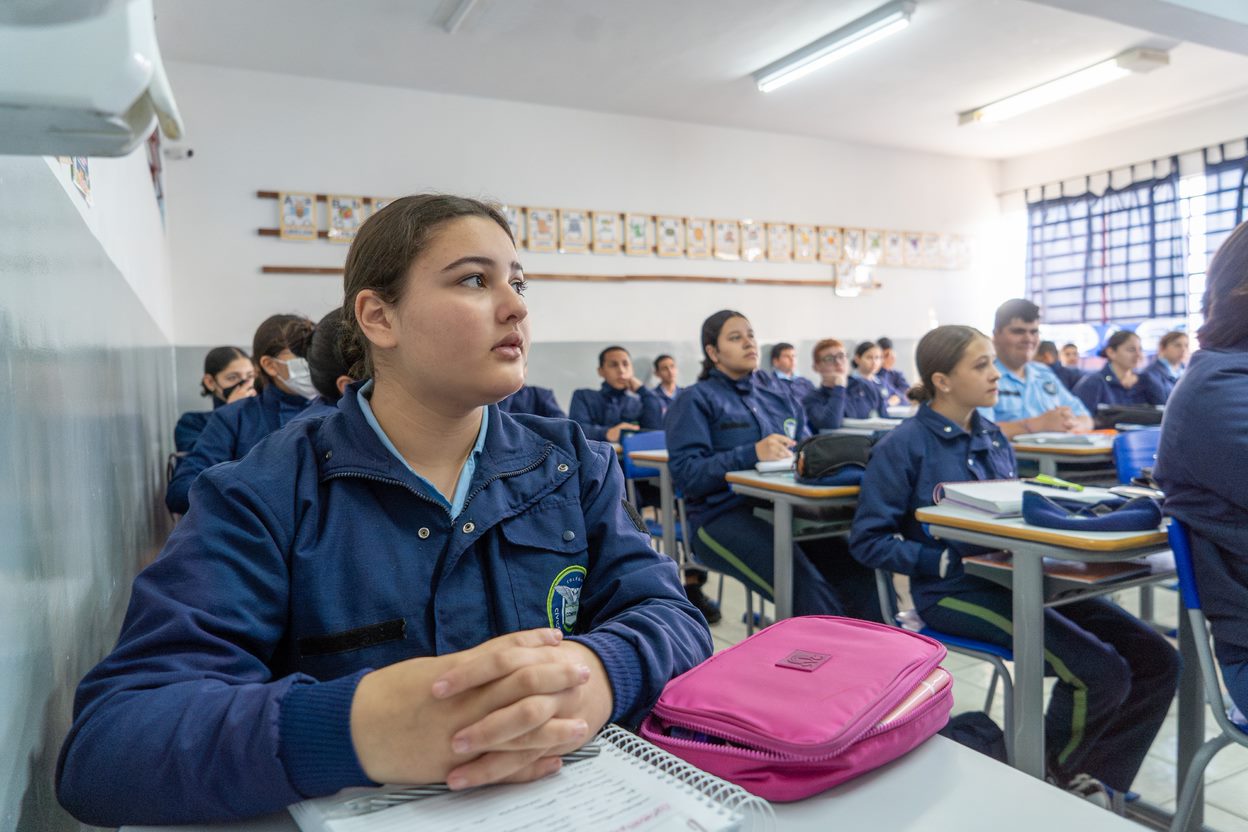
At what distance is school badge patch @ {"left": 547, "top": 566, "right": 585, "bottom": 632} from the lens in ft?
3.16

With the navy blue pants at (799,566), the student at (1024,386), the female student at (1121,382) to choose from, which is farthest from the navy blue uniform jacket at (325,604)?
the female student at (1121,382)

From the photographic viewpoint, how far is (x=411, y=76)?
606cm

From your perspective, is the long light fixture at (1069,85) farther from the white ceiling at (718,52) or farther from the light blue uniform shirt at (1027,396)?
the light blue uniform shirt at (1027,396)

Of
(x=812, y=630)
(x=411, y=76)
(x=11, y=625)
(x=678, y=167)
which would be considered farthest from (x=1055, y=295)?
(x=11, y=625)

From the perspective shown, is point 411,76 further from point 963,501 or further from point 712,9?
point 963,501

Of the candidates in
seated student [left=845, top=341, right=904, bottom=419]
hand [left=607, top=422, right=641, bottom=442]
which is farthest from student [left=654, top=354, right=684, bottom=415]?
seated student [left=845, top=341, right=904, bottom=419]

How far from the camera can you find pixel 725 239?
7500mm

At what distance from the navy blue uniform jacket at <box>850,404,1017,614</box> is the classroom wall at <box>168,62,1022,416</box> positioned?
4559 millimetres

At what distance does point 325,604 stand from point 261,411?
2.00 m

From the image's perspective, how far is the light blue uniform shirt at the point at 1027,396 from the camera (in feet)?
14.1

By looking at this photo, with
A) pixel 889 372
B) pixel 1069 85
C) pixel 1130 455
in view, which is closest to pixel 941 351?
pixel 1130 455

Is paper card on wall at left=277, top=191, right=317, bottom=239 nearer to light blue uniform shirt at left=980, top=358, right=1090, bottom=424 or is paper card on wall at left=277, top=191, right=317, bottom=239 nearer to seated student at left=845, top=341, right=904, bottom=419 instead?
seated student at left=845, top=341, right=904, bottom=419

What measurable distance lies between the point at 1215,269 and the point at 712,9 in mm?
4076

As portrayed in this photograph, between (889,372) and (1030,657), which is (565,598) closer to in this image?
(1030,657)
